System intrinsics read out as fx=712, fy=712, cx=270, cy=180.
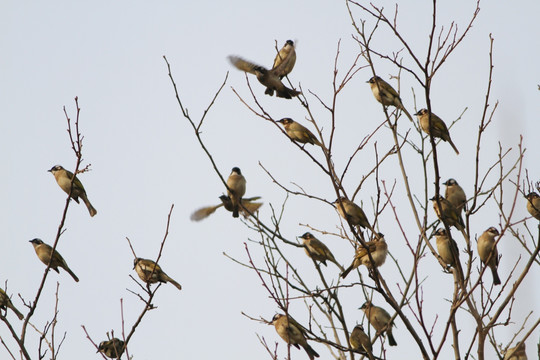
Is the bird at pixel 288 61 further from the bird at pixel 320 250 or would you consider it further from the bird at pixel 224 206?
the bird at pixel 320 250

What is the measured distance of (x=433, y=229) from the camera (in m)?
5.92

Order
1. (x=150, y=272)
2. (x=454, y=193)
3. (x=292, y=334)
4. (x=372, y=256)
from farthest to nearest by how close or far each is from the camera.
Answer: (x=150, y=272) → (x=454, y=193) → (x=292, y=334) → (x=372, y=256)

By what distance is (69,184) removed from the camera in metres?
9.25

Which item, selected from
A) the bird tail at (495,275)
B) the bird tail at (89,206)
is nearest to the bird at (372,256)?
the bird tail at (495,275)

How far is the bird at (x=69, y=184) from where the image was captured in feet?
29.7

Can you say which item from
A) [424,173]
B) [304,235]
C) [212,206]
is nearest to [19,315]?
[212,206]

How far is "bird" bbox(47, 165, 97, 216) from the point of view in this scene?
9.04m

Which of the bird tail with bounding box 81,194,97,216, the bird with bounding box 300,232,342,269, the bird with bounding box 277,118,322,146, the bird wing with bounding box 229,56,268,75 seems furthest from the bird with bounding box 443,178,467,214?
the bird tail with bounding box 81,194,97,216

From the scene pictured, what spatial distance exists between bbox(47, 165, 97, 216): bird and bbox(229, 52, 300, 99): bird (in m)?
3.15

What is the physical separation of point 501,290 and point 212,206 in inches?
112

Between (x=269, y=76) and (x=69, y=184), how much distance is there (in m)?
3.70

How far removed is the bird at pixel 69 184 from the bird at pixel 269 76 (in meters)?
3.15

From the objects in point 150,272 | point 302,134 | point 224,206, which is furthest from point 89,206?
point 224,206

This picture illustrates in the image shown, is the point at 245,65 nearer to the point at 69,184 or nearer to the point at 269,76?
the point at 269,76
